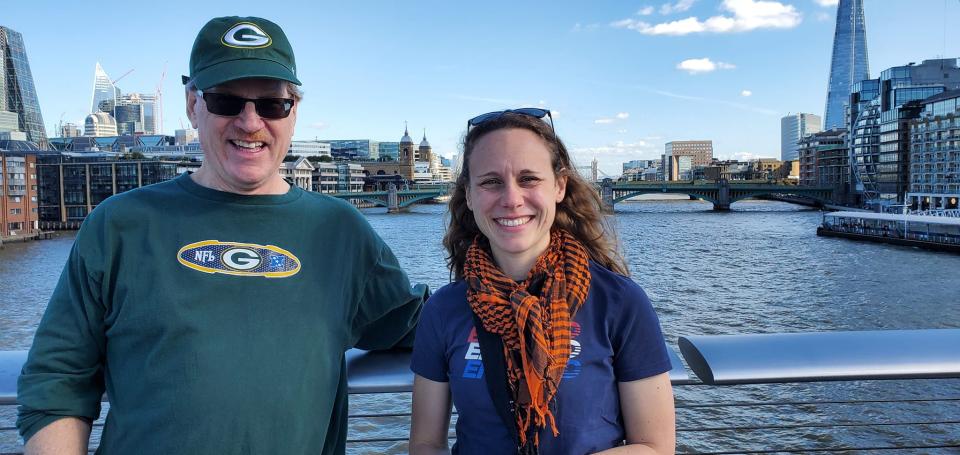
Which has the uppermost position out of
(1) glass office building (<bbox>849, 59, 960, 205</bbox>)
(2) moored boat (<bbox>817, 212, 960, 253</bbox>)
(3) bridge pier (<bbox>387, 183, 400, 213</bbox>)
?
(1) glass office building (<bbox>849, 59, 960, 205</bbox>)

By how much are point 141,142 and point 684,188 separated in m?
80.7

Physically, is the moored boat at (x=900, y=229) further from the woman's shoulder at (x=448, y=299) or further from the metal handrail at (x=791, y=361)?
the woman's shoulder at (x=448, y=299)

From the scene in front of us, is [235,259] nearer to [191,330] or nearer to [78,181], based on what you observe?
[191,330]

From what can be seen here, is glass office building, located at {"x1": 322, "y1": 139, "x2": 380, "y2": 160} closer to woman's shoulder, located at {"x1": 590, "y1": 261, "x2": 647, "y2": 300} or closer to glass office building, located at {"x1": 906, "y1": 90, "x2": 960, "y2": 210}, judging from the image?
glass office building, located at {"x1": 906, "y1": 90, "x2": 960, "y2": 210}

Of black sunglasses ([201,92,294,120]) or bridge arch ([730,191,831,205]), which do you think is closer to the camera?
Result: black sunglasses ([201,92,294,120])

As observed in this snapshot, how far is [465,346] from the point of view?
1318 mm

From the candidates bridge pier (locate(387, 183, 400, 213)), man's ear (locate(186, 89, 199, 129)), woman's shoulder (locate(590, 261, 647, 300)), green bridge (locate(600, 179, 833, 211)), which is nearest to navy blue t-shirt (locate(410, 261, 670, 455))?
woman's shoulder (locate(590, 261, 647, 300))

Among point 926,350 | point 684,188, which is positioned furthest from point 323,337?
point 684,188

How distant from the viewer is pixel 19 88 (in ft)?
254

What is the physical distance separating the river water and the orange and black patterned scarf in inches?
15.3

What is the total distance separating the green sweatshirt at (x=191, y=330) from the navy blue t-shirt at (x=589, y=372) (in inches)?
11.3

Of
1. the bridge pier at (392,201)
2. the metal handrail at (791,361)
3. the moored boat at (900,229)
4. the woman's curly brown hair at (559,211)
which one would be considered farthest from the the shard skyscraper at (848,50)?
the woman's curly brown hair at (559,211)

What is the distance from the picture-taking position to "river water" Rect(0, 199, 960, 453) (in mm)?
7840

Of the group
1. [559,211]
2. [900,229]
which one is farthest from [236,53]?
[900,229]
